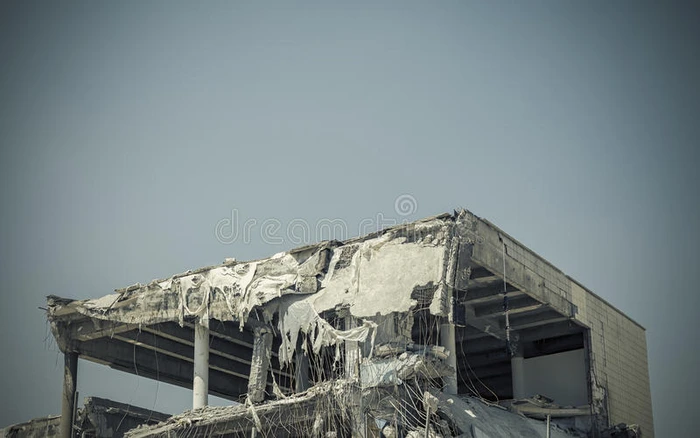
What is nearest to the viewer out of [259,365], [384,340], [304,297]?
[384,340]

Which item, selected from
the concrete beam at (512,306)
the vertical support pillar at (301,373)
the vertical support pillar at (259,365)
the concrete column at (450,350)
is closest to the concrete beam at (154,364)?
the vertical support pillar at (259,365)

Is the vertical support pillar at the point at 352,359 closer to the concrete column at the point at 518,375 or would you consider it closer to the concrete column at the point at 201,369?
the concrete column at the point at 201,369

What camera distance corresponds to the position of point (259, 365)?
26266 mm

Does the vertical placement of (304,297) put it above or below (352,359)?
above

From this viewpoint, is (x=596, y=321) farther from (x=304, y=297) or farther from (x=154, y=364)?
(x=154, y=364)

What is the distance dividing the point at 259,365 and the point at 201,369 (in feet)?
7.23

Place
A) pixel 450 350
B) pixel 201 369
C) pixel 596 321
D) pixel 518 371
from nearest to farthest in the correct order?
1. pixel 450 350
2. pixel 201 369
3. pixel 596 321
4. pixel 518 371

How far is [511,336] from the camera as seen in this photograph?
3052cm

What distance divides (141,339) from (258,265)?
6821 millimetres

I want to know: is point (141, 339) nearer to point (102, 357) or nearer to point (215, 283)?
point (102, 357)

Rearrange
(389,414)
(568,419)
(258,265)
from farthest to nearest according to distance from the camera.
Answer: (568,419) < (258,265) < (389,414)

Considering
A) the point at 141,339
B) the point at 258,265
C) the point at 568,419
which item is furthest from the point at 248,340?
the point at 568,419

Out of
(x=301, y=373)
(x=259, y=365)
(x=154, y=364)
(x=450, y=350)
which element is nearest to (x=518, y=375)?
(x=450, y=350)

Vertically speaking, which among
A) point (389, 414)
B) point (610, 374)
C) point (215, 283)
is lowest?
point (389, 414)
